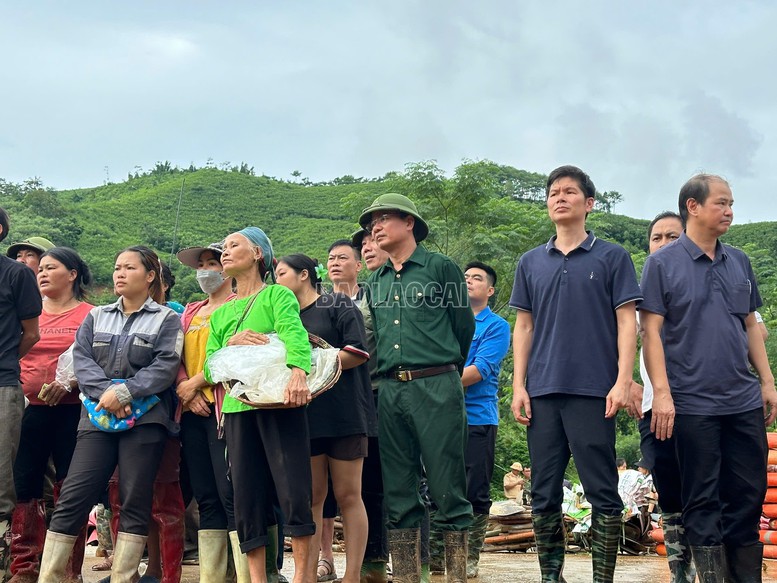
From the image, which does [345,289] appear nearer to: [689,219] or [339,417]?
[339,417]

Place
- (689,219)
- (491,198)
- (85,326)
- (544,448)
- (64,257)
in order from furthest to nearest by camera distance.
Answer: (491,198) → (64,257) → (85,326) → (689,219) → (544,448)

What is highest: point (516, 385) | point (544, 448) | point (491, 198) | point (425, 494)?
point (491, 198)

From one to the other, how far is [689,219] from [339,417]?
7.90 feet

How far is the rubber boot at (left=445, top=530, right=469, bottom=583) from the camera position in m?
5.31

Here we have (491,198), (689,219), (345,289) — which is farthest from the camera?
(491,198)

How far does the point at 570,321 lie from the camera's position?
5125mm

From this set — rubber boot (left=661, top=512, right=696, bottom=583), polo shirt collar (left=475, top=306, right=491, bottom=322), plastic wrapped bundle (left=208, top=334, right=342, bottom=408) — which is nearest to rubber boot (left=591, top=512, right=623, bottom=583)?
rubber boot (left=661, top=512, right=696, bottom=583)

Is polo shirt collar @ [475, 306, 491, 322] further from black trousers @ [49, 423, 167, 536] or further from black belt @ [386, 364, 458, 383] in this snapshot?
black trousers @ [49, 423, 167, 536]

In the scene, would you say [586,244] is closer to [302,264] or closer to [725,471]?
[725,471]

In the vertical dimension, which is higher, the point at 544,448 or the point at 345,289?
the point at 345,289

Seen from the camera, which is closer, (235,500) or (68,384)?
(235,500)

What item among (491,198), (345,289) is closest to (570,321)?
(345,289)

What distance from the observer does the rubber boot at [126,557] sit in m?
5.43

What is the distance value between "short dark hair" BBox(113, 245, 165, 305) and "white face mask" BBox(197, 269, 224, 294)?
0.28 metres
